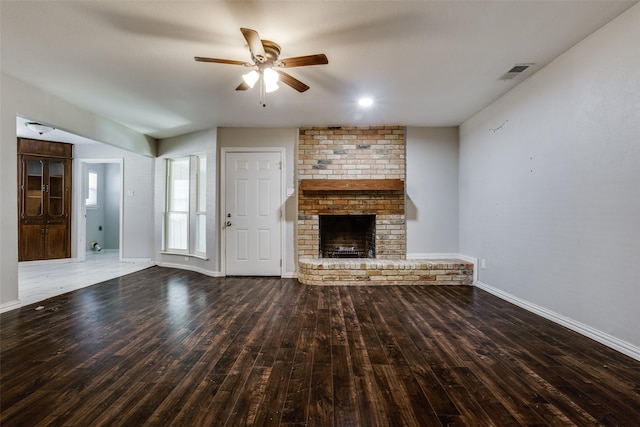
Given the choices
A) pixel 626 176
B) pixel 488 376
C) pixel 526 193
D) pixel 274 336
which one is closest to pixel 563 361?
pixel 488 376

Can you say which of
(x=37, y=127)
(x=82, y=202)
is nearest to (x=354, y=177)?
(x=37, y=127)

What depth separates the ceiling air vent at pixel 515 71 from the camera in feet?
9.03

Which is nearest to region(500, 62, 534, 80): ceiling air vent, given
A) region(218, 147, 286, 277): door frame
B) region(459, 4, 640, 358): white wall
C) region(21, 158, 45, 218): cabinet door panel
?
region(459, 4, 640, 358): white wall

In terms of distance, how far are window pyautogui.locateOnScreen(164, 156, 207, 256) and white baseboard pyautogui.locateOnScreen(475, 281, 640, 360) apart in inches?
180

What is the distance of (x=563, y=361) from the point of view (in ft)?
6.40

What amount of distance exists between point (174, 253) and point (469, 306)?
194 inches

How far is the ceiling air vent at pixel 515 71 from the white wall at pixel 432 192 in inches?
65.5

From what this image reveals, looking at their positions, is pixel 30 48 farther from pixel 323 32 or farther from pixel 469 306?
pixel 469 306

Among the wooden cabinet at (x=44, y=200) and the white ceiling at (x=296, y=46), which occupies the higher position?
the white ceiling at (x=296, y=46)

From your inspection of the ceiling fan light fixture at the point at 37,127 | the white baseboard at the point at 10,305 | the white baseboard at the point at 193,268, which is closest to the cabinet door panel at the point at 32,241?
the ceiling fan light fixture at the point at 37,127

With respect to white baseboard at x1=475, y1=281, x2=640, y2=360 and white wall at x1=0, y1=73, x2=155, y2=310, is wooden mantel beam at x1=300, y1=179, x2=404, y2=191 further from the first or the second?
white wall at x1=0, y1=73, x2=155, y2=310

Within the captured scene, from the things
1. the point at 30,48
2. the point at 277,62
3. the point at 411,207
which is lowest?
the point at 411,207

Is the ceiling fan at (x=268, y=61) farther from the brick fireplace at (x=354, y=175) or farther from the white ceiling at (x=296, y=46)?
the brick fireplace at (x=354, y=175)

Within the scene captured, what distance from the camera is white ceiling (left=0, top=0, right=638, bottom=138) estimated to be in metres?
2.00
